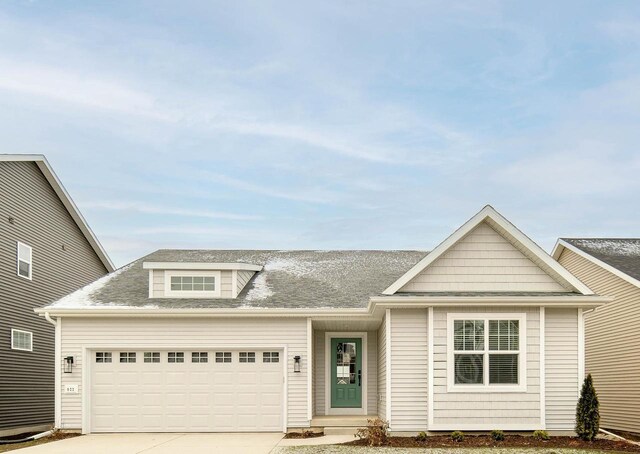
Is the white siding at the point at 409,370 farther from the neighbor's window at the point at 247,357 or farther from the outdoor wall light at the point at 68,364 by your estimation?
the outdoor wall light at the point at 68,364

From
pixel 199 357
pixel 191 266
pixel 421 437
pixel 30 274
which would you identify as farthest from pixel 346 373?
pixel 30 274

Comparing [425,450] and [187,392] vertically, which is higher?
[187,392]

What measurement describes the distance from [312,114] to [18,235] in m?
10.4

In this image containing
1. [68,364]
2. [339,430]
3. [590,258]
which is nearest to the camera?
[339,430]

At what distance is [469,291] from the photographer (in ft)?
52.5

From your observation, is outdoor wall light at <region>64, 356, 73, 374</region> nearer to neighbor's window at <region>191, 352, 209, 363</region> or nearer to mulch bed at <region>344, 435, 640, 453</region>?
neighbor's window at <region>191, 352, 209, 363</region>

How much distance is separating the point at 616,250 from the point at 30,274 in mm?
17990

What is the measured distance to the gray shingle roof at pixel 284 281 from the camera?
17.9 metres

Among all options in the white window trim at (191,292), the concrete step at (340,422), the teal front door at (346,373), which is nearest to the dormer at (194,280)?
the white window trim at (191,292)

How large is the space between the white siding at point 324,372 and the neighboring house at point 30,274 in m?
8.62

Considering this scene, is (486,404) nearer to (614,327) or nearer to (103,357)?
(614,327)

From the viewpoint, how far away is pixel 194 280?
18781mm

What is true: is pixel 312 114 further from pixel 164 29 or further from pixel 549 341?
pixel 549 341

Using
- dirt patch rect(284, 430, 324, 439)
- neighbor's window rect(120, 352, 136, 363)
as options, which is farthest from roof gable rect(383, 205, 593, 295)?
neighbor's window rect(120, 352, 136, 363)
